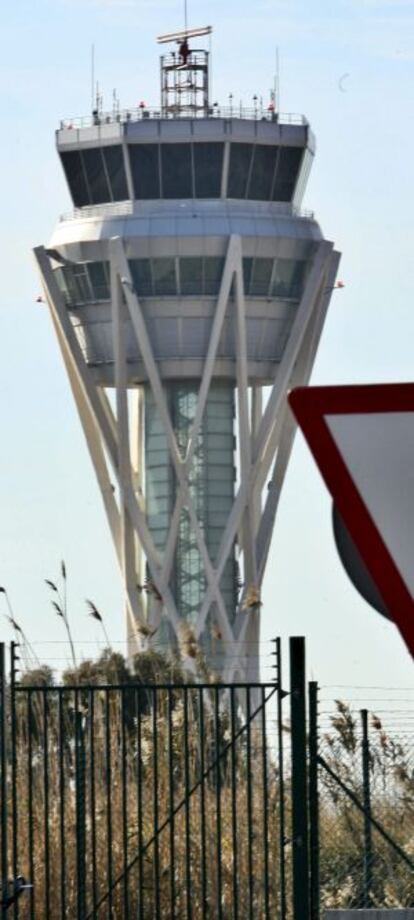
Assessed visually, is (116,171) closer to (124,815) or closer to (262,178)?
(262,178)

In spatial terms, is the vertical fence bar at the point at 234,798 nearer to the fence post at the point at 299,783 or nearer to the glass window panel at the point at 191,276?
the fence post at the point at 299,783

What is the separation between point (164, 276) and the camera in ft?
389

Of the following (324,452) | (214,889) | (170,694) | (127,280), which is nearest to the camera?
(324,452)

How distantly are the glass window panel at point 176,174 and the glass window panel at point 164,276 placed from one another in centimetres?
341

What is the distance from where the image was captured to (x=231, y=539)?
117 meters

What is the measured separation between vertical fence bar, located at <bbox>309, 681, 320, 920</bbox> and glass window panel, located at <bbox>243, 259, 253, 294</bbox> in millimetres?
98898

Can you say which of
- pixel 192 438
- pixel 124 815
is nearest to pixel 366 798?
pixel 124 815

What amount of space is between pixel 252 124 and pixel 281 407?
1318 centimetres

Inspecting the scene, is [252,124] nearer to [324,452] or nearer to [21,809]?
[21,809]

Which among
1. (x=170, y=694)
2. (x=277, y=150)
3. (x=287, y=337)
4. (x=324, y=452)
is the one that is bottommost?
(x=324, y=452)

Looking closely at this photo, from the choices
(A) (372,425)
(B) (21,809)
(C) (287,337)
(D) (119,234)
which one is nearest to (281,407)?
(C) (287,337)

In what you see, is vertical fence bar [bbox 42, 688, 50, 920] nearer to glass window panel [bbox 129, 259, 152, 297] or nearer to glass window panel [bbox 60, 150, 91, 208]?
glass window panel [bbox 129, 259, 152, 297]

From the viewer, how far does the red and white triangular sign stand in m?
7.69

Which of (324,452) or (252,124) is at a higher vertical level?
(252,124)
